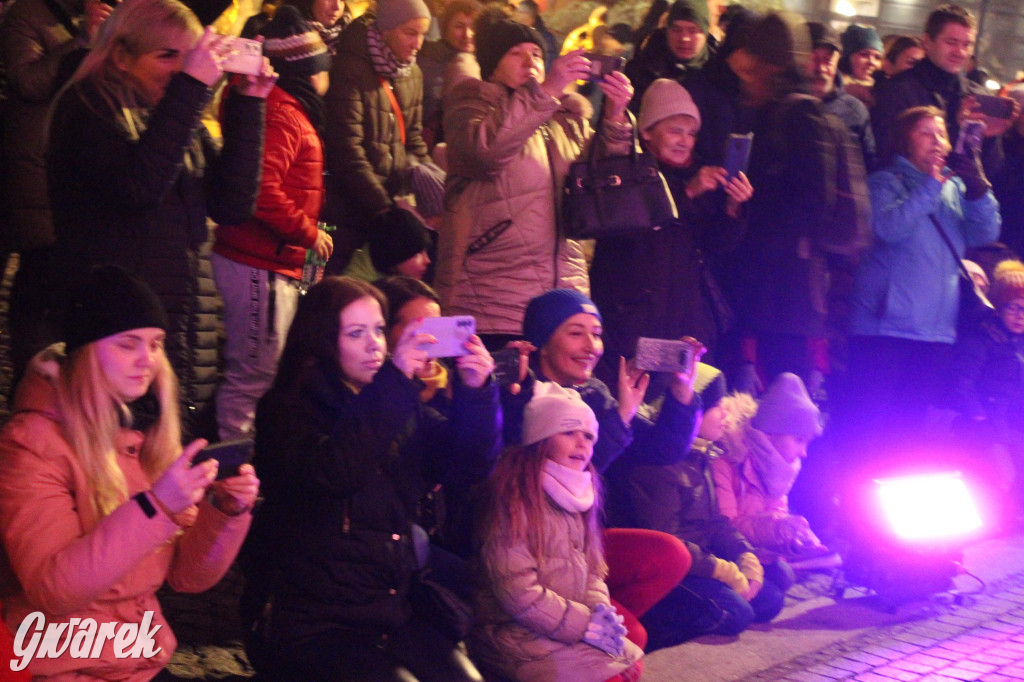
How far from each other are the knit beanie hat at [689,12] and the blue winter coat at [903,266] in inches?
49.2

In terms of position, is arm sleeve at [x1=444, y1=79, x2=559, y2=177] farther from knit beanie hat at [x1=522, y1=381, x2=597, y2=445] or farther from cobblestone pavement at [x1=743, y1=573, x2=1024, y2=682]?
cobblestone pavement at [x1=743, y1=573, x2=1024, y2=682]

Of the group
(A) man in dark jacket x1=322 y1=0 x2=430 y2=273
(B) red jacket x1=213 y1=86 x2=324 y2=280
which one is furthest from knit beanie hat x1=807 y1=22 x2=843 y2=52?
(B) red jacket x1=213 y1=86 x2=324 y2=280

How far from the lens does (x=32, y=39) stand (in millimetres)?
5457

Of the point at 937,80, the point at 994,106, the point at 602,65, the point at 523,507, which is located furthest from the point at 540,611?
the point at 994,106

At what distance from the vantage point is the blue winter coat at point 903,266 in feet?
23.0

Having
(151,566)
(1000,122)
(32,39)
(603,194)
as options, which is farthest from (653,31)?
(151,566)

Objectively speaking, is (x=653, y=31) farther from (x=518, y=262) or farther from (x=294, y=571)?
(x=294, y=571)

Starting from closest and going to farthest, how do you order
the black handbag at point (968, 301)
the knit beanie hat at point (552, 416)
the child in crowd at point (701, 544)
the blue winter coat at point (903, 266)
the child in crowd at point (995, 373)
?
the knit beanie hat at point (552, 416) < the child in crowd at point (701, 544) < the blue winter coat at point (903, 266) < the black handbag at point (968, 301) < the child in crowd at point (995, 373)

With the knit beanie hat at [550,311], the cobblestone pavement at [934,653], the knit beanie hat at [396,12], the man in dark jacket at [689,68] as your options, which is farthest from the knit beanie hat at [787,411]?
the knit beanie hat at [396,12]

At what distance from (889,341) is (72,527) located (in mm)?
4782

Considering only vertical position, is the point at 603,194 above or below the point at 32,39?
below

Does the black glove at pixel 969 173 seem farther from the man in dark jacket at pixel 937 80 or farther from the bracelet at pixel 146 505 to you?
the bracelet at pixel 146 505

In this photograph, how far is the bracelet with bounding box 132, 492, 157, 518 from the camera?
11.4ft

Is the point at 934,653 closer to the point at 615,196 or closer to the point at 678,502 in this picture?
the point at 678,502
